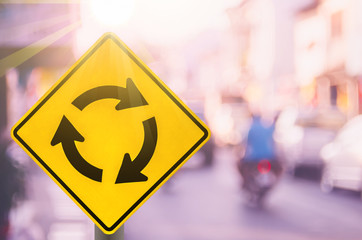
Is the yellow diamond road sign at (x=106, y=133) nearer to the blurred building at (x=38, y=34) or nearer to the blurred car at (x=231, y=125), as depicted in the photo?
the blurred building at (x=38, y=34)

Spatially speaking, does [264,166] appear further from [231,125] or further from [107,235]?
[231,125]

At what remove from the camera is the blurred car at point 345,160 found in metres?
11.1

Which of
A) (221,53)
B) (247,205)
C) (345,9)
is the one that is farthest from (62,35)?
(221,53)

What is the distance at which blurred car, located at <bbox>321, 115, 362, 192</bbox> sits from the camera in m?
11.1

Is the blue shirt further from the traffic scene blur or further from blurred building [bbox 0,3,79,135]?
blurred building [bbox 0,3,79,135]

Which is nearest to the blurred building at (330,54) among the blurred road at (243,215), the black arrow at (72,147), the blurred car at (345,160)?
the blurred road at (243,215)

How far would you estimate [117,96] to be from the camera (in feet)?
7.35

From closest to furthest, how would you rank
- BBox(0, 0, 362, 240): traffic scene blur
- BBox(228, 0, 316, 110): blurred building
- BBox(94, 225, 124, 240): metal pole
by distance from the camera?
1. BBox(94, 225, 124, 240): metal pole
2. BBox(0, 0, 362, 240): traffic scene blur
3. BBox(228, 0, 316, 110): blurred building

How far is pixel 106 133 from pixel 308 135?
38.3 ft

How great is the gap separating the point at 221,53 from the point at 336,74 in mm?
35013

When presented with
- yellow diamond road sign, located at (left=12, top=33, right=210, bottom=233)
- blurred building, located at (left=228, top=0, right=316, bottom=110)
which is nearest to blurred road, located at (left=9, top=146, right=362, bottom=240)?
yellow diamond road sign, located at (left=12, top=33, right=210, bottom=233)

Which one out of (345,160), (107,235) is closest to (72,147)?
(107,235)

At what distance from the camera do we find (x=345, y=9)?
24.1 m

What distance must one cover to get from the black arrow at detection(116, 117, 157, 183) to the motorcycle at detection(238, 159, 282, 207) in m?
7.93
